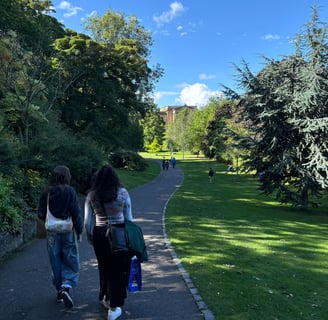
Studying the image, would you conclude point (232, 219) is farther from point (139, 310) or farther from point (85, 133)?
point (85, 133)

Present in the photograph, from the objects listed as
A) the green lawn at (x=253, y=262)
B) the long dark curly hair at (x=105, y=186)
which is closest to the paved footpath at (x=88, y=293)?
the green lawn at (x=253, y=262)

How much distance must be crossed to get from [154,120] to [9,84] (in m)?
93.2

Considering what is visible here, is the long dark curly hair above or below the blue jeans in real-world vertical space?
above

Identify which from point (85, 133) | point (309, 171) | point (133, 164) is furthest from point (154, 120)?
point (309, 171)

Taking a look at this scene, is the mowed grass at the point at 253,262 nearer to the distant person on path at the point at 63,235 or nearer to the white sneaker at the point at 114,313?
the white sneaker at the point at 114,313

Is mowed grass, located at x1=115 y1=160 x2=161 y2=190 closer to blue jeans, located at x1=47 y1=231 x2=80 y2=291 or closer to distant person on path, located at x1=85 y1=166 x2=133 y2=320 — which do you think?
blue jeans, located at x1=47 y1=231 x2=80 y2=291

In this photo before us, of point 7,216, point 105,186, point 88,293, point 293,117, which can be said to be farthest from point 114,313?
point 293,117

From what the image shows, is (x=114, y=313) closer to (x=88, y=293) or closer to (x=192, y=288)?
(x=88, y=293)

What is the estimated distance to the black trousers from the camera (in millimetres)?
4215

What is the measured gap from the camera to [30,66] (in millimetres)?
14766

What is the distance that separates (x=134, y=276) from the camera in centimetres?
441

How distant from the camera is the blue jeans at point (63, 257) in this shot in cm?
478

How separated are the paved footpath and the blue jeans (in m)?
0.33

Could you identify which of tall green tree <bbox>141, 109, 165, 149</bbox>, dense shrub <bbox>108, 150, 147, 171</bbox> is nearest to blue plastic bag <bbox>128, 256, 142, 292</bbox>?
dense shrub <bbox>108, 150, 147, 171</bbox>
